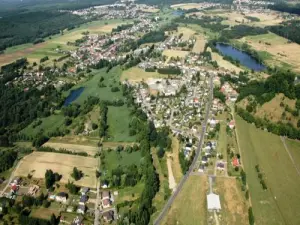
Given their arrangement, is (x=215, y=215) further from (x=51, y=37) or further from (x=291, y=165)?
(x=51, y=37)

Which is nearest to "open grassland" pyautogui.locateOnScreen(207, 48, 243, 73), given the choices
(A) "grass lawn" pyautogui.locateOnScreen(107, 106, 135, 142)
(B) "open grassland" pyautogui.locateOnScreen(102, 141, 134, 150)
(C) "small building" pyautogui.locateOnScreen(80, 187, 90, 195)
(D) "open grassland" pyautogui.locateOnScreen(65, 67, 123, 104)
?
(D) "open grassland" pyautogui.locateOnScreen(65, 67, 123, 104)

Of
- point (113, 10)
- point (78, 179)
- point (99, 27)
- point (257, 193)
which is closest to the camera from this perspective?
point (257, 193)

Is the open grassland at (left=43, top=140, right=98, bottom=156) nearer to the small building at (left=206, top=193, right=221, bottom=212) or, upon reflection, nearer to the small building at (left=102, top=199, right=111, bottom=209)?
the small building at (left=102, top=199, right=111, bottom=209)

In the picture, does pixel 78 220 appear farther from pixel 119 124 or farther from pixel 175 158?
pixel 119 124

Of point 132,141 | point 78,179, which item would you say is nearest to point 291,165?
point 132,141

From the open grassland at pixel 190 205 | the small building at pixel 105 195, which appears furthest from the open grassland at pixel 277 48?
the small building at pixel 105 195

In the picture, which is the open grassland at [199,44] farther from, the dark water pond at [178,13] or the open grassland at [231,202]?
the open grassland at [231,202]

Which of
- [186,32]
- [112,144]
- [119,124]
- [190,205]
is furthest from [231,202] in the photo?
[186,32]
